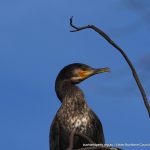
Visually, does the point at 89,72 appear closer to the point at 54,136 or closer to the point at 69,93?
the point at 69,93

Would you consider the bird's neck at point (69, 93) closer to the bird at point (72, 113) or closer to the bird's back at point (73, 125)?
the bird at point (72, 113)

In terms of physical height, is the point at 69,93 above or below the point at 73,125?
above

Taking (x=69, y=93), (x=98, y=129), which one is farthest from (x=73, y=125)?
(x=69, y=93)

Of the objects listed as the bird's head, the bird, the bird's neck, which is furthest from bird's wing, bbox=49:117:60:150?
the bird's head

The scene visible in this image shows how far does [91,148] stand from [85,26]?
864 mm

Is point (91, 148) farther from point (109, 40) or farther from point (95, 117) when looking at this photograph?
point (95, 117)

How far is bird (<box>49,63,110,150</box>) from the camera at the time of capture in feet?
28.4

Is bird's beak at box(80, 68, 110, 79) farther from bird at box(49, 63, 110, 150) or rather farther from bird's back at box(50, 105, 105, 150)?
bird's back at box(50, 105, 105, 150)

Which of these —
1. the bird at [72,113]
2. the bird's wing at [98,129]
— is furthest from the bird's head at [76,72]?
the bird's wing at [98,129]

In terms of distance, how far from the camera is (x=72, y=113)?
8.84 m

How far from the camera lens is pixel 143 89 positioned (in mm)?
3072

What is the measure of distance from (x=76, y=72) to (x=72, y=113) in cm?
70

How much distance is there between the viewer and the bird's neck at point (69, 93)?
8.74 m

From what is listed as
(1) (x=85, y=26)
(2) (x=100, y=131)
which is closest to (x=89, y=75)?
(2) (x=100, y=131)
